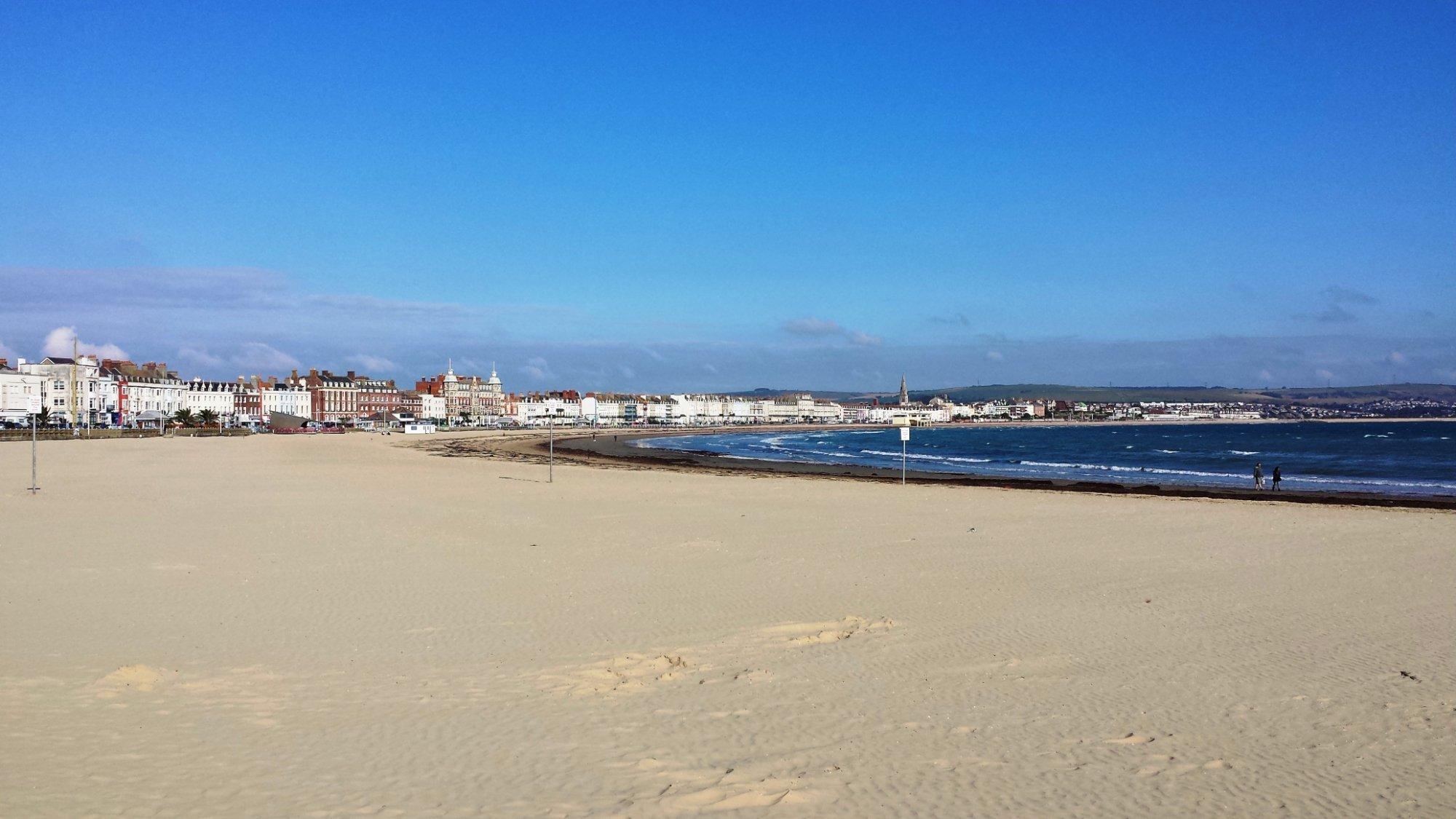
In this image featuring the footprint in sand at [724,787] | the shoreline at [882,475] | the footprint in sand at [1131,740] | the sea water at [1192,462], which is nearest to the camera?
the footprint in sand at [724,787]

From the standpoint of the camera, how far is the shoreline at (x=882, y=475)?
24234 millimetres

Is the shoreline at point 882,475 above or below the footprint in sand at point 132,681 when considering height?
below

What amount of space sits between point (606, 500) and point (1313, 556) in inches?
517

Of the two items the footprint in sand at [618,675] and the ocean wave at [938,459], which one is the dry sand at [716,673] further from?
the ocean wave at [938,459]

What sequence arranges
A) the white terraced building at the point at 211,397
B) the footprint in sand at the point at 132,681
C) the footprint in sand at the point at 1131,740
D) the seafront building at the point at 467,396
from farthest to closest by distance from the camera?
the seafront building at the point at 467,396
the white terraced building at the point at 211,397
the footprint in sand at the point at 132,681
the footprint in sand at the point at 1131,740

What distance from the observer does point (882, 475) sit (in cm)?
3447

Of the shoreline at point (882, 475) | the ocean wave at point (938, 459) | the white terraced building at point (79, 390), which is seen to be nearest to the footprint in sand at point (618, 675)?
the shoreline at point (882, 475)

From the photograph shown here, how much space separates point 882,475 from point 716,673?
28138mm

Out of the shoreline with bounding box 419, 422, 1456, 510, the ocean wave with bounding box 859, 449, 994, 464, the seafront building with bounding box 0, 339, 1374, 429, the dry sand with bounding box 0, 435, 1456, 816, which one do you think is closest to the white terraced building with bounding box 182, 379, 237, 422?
the seafront building with bounding box 0, 339, 1374, 429

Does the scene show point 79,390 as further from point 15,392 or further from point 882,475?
point 882,475

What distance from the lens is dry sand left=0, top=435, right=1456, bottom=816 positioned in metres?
4.76

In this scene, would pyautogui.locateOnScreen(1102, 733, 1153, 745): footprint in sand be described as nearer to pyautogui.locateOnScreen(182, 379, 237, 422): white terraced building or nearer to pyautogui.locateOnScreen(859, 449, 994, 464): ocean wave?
pyautogui.locateOnScreen(859, 449, 994, 464): ocean wave

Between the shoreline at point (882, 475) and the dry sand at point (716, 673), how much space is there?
10.0m

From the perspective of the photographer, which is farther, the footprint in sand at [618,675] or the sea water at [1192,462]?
the sea water at [1192,462]
